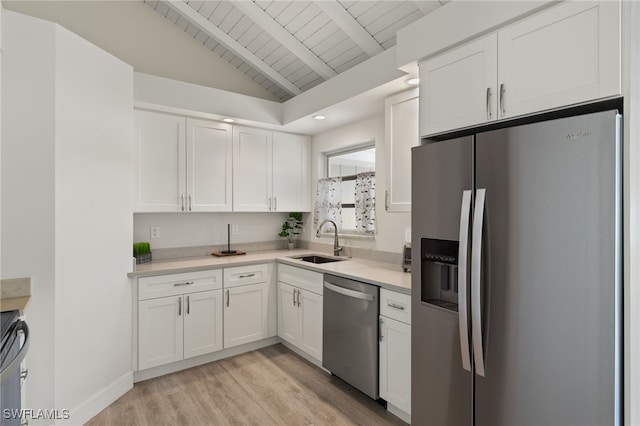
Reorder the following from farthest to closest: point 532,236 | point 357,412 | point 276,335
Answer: point 276,335 → point 357,412 → point 532,236

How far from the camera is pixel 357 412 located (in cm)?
230

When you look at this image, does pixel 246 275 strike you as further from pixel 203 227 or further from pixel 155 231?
pixel 155 231

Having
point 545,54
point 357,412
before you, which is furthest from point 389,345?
point 545,54

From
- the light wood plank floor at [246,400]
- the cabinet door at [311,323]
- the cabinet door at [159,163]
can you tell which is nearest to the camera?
the light wood plank floor at [246,400]

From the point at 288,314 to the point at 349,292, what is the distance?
40.2 inches

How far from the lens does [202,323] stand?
2.97 m

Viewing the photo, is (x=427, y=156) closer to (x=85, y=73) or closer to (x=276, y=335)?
(x=85, y=73)

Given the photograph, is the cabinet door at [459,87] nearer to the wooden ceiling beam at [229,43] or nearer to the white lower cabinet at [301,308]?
the white lower cabinet at [301,308]

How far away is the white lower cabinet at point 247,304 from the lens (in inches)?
123

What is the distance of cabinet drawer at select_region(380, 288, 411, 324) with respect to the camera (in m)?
2.09

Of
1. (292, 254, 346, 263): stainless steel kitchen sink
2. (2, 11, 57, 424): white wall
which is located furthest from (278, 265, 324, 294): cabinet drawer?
(2, 11, 57, 424): white wall

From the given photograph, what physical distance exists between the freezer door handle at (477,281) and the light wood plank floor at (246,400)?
1.03 m

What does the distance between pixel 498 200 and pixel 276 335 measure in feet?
8.77

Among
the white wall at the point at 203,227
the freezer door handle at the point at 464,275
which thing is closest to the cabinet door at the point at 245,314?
the white wall at the point at 203,227
